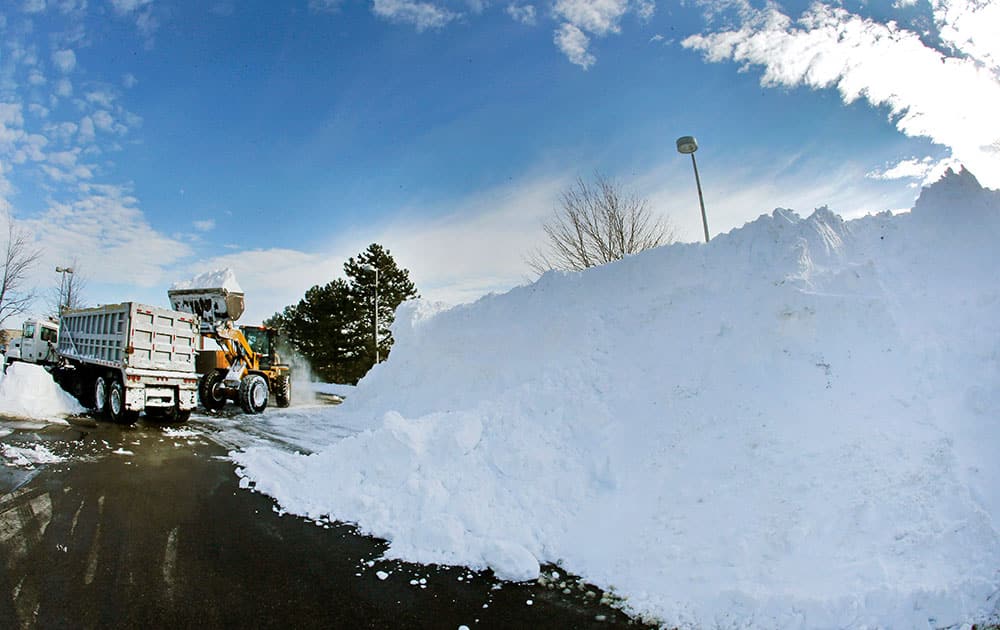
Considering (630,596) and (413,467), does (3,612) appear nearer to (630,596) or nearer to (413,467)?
(413,467)

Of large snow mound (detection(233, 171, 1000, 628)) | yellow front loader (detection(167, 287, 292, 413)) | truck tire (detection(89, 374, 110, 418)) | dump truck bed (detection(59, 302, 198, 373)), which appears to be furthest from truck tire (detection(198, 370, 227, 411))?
large snow mound (detection(233, 171, 1000, 628))

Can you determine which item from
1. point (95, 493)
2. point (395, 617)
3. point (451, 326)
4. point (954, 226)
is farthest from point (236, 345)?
point (954, 226)

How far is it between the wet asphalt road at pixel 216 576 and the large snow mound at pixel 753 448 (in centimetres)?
40

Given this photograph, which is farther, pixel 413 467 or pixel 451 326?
pixel 451 326

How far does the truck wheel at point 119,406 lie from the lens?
12266 millimetres

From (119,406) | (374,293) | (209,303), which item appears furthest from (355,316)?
(119,406)

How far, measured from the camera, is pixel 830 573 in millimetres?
3926

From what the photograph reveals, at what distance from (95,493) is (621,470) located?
6.85 metres

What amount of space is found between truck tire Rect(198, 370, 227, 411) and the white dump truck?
179 centimetres

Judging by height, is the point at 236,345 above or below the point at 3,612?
above

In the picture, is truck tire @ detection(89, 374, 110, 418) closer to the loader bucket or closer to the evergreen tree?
the loader bucket

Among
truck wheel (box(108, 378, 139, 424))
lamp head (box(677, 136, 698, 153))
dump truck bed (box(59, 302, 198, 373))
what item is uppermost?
lamp head (box(677, 136, 698, 153))

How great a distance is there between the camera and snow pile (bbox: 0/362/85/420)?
44.1ft

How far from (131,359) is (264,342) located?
5972mm
